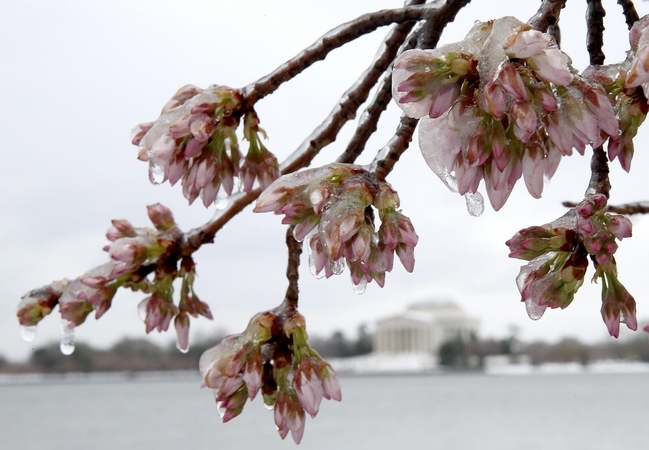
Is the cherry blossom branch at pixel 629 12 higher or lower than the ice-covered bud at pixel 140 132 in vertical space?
higher

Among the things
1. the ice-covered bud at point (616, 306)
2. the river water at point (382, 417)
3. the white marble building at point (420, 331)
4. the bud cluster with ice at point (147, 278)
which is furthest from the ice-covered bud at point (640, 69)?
the white marble building at point (420, 331)

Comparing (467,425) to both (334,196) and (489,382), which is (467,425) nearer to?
(489,382)

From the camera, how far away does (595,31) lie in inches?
21.4

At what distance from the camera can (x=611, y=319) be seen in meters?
0.47

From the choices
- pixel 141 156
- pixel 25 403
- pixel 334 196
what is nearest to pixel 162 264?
pixel 141 156

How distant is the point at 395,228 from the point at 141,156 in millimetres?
281

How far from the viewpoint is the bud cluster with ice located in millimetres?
763

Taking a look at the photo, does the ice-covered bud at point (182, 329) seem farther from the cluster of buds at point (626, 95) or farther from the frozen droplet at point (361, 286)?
the cluster of buds at point (626, 95)

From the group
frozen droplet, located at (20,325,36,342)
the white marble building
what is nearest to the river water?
the white marble building

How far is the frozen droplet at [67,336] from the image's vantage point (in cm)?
85

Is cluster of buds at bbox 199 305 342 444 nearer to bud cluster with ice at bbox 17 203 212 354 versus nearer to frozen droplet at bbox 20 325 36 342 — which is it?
bud cluster with ice at bbox 17 203 212 354

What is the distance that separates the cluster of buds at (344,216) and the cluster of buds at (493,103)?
0.21ft

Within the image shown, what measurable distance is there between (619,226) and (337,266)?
0.18 metres

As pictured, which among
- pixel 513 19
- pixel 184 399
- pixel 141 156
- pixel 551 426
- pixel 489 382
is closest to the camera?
pixel 513 19
